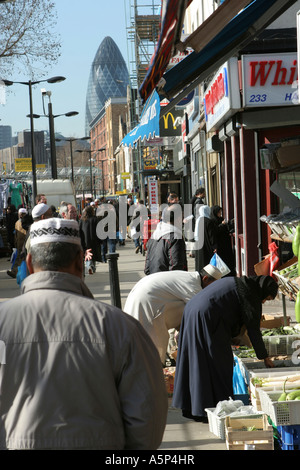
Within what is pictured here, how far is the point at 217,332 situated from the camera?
7.12 m

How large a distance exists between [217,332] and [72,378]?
424 cm

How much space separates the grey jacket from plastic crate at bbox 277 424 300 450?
119 inches

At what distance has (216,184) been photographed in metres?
23.4

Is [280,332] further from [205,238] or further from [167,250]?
[205,238]

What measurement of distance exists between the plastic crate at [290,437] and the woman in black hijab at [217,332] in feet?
3.72

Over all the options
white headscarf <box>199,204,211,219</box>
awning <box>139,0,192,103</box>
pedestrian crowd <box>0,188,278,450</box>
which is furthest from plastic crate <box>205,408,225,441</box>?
white headscarf <box>199,204,211,219</box>

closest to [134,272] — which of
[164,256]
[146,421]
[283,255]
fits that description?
[283,255]

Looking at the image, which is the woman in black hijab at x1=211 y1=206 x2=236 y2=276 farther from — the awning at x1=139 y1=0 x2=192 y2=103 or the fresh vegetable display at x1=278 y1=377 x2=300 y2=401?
the fresh vegetable display at x1=278 y1=377 x2=300 y2=401

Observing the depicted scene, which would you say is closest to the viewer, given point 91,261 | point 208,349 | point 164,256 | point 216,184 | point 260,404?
point 260,404

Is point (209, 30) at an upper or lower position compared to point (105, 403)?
upper

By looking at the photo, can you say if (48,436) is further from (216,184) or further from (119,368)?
(216,184)

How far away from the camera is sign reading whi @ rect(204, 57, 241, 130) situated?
1372cm

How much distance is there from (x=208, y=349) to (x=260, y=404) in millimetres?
706

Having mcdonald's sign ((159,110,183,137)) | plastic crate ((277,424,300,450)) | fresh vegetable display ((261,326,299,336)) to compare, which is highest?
mcdonald's sign ((159,110,183,137))
